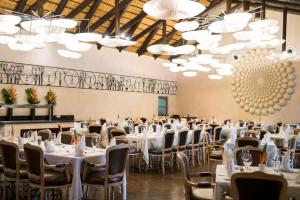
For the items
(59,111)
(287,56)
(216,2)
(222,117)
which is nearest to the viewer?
(287,56)

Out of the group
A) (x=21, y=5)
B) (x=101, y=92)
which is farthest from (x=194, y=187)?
(x=101, y=92)

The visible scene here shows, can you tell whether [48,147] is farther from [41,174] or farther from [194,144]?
[194,144]

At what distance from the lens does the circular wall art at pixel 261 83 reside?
14.9m

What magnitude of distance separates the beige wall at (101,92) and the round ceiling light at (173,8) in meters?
8.94

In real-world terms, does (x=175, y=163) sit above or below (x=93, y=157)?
below

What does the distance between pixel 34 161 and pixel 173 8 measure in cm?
280

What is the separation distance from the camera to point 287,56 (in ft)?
38.8

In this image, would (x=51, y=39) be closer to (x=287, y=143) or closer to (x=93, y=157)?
(x=93, y=157)

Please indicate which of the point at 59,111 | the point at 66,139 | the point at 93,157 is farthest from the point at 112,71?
the point at 93,157

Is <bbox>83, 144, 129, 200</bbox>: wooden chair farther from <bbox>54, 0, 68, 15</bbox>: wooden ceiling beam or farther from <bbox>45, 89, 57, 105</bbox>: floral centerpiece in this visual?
<bbox>54, 0, 68, 15</bbox>: wooden ceiling beam

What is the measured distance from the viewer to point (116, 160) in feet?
16.8

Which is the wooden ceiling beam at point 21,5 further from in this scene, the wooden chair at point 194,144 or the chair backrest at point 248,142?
the chair backrest at point 248,142

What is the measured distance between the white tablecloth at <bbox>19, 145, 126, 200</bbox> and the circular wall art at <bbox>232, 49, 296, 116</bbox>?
11.1 m

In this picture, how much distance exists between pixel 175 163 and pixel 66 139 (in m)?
3.32
